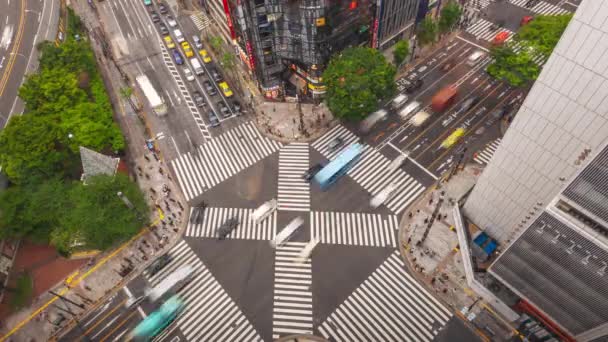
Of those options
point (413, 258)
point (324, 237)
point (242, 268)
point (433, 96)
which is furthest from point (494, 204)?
point (242, 268)

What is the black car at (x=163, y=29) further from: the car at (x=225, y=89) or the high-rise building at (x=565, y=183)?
the high-rise building at (x=565, y=183)

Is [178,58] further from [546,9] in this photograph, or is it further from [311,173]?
[546,9]

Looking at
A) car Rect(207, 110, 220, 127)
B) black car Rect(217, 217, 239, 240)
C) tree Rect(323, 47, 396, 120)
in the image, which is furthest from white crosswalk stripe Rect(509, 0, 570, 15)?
black car Rect(217, 217, 239, 240)

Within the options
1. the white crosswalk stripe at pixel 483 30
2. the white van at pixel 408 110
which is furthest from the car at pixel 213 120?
the white crosswalk stripe at pixel 483 30

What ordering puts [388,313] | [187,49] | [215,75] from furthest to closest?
[187,49] < [215,75] < [388,313]

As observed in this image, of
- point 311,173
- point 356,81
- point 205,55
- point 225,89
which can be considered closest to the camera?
point 356,81

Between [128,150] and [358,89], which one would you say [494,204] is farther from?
[128,150]

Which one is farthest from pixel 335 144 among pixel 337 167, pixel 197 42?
pixel 197 42
